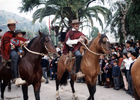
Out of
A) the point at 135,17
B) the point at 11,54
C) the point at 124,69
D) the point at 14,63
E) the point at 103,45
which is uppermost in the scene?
the point at 135,17

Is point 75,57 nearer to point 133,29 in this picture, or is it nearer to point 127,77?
point 127,77

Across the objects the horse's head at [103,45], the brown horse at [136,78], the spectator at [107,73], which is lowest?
the spectator at [107,73]

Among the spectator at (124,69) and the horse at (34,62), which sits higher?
the horse at (34,62)

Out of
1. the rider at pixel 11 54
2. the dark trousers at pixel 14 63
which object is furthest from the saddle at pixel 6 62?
the dark trousers at pixel 14 63

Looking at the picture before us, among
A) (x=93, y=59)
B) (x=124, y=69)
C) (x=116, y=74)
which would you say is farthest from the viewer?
(x=116, y=74)

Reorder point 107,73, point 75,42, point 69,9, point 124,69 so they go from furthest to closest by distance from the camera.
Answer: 1. point 69,9
2. point 107,73
3. point 124,69
4. point 75,42

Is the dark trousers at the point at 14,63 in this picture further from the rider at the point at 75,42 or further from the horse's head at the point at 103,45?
the horse's head at the point at 103,45

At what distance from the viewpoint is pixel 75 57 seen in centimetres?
545

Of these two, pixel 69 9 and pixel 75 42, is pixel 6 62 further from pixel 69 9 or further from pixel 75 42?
pixel 69 9

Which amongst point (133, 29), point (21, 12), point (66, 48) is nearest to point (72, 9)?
point (133, 29)

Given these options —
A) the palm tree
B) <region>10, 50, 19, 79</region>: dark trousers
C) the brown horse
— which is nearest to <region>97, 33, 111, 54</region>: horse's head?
the brown horse

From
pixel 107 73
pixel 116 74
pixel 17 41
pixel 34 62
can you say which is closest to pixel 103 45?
pixel 34 62

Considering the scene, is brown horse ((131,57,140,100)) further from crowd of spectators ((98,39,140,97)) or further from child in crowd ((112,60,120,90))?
child in crowd ((112,60,120,90))

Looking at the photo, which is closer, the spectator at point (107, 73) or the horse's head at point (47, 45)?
the horse's head at point (47, 45)
